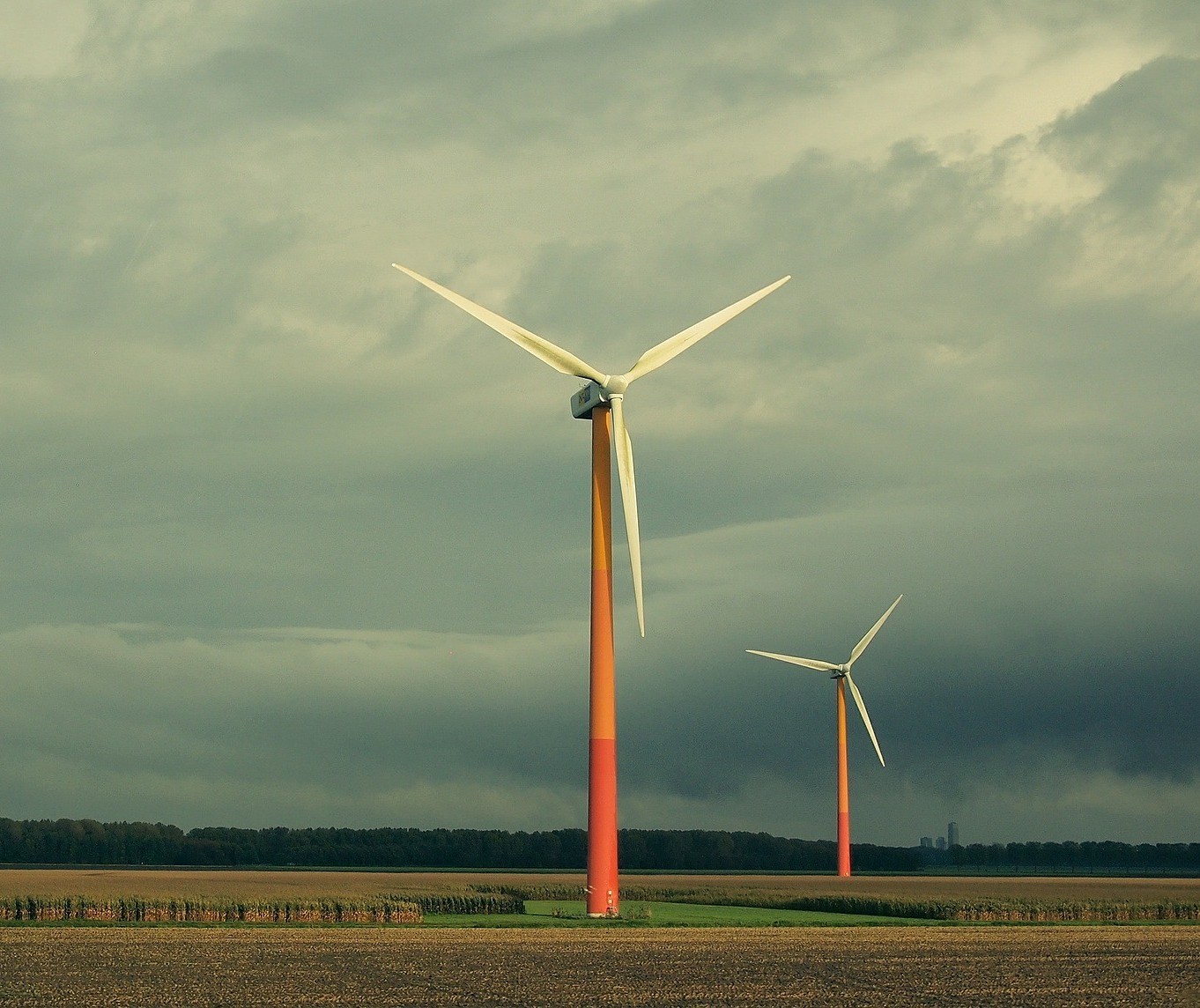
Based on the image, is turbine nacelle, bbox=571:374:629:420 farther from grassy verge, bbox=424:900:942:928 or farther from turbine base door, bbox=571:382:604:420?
grassy verge, bbox=424:900:942:928

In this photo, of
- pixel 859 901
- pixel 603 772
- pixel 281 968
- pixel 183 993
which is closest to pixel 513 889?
pixel 859 901

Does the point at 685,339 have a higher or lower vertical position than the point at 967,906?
higher

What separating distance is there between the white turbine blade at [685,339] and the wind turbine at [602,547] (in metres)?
0.06

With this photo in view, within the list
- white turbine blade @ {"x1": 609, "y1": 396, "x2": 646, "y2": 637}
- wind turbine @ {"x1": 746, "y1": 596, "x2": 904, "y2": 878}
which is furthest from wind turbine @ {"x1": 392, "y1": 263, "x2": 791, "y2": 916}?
wind turbine @ {"x1": 746, "y1": 596, "x2": 904, "y2": 878}

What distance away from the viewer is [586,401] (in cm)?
7062

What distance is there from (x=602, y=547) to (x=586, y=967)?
2426cm

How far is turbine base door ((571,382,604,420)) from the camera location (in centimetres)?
6961

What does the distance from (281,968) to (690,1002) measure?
1288 cm

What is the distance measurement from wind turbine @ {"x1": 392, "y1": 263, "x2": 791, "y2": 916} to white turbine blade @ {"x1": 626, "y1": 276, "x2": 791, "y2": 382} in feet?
0.18

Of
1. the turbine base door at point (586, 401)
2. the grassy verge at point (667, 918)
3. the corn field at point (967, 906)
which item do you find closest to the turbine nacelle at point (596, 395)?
the turbine base door at point (586, 401)

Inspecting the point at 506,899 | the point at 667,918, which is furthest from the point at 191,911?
the point at 667,918

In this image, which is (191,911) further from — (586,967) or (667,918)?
(586,967)

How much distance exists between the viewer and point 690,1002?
36.6 m

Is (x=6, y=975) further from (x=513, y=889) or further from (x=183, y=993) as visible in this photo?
(x=513, y=889)
